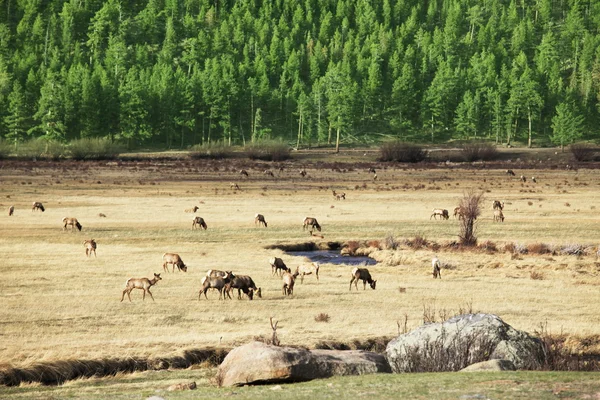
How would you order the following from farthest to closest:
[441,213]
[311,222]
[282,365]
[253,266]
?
[441,213] → [311,222] → [253,266] → [282,365]

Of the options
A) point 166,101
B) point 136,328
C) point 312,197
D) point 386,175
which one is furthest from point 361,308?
point 166,101

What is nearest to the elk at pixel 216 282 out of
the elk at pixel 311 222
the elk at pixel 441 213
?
the elk at pixel 311 222

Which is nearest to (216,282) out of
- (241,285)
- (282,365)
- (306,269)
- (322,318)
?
(241,285)

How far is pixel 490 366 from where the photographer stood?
51.4ft

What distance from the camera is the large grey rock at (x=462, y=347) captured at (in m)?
16.6

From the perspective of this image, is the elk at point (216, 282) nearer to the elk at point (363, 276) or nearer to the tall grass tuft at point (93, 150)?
the elk at point (363, 276)

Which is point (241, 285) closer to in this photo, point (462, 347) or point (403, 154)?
point (462, 347)

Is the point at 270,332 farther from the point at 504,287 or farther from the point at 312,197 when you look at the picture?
the point at 312,197

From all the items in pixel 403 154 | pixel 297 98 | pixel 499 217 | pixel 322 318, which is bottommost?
pixel 322 318

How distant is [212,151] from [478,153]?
3976cm

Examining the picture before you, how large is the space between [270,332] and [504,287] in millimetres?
12067

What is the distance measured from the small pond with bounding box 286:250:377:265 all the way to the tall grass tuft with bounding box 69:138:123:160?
84398mm

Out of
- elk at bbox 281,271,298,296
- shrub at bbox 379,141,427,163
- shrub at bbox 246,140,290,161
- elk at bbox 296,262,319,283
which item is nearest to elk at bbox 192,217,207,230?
elk at bbox 296,262,319,283

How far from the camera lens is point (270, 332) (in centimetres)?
2328
